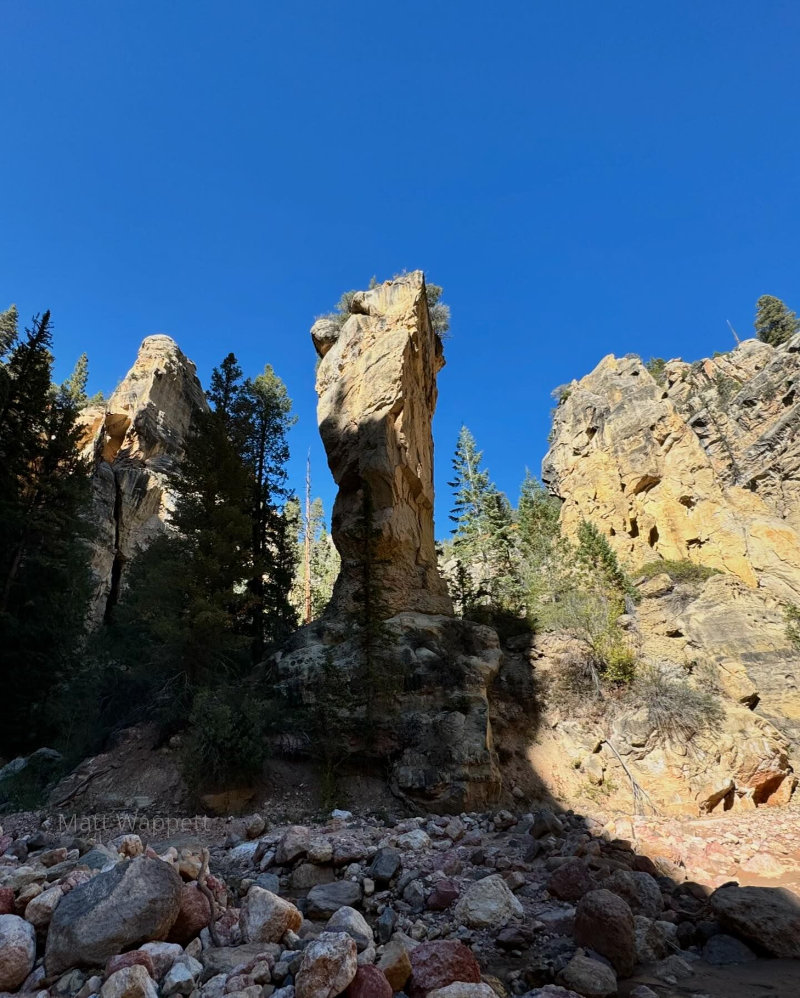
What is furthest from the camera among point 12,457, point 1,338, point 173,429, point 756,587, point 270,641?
point 173,429

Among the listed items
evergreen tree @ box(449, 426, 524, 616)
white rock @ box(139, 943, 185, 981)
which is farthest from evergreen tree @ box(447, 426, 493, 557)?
white rock @ box(139, 943, 185, 981)

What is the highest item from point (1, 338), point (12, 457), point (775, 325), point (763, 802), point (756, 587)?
point (775, 325)

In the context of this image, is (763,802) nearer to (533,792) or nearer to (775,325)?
(533,792)

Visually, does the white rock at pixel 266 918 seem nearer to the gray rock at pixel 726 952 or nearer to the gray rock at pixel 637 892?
the gray rock at pixel 637 892

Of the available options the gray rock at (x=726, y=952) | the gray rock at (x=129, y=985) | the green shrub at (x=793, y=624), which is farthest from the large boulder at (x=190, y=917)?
A: the green shrub at (x=793, y=624)

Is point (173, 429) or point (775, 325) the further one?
point (775, 325)

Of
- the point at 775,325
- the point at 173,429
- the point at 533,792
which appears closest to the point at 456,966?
the point at 533,792

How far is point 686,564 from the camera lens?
71.3 feet

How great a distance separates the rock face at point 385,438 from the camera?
16.6 meters

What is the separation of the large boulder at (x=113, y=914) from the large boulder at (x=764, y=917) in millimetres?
4734

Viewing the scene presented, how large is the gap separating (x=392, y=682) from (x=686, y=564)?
642 inches

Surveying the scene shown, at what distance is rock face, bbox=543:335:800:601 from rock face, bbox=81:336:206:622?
2539cm

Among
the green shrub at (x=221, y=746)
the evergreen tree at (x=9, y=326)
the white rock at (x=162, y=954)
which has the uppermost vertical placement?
the evergreen tree at (x=9, y=326)

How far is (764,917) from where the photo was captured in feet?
13.6
